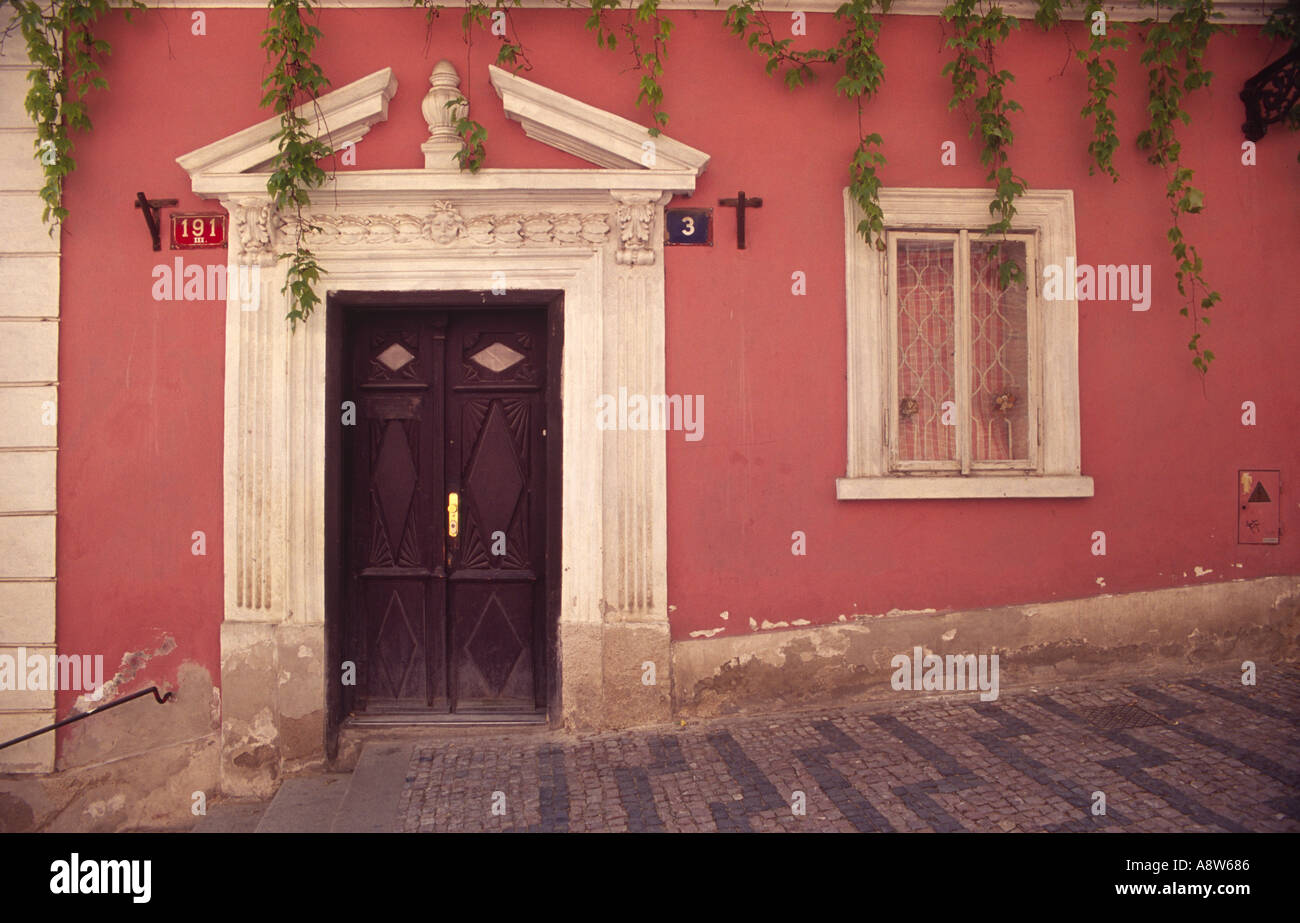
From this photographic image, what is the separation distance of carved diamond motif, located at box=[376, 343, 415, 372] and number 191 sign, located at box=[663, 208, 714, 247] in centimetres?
189

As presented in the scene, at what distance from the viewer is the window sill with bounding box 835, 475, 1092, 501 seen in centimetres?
485

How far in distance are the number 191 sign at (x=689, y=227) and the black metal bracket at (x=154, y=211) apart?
3100 millimetres

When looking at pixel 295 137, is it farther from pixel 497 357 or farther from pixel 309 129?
pixel 497 357

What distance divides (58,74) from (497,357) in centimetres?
316

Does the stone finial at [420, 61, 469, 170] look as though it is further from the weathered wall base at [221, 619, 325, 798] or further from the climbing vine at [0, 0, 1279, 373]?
the weathered wall base at [221, 619, 325, 798]

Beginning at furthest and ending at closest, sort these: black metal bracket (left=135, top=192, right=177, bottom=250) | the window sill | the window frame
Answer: the window frame
the window sill
black metal bracket (left=135, top=192, right=177, bottom=250)

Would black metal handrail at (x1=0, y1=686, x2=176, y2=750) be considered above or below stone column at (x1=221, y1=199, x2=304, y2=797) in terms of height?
below

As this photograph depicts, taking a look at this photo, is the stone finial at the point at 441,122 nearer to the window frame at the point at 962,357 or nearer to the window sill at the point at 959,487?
the window frame at the point at 962,357

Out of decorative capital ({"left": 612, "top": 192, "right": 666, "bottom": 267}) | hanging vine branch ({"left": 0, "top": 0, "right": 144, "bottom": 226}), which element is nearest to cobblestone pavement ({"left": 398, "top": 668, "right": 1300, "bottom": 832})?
decorative capital ({"left": 612, "top": 192, "right": 666, "bottom": 267})

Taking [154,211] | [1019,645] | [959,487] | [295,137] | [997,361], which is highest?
[295,137]

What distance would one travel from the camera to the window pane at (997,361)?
5.09 metres

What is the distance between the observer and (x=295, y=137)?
4445 millimetres

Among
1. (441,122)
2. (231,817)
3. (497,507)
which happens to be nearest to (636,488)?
(497,507)

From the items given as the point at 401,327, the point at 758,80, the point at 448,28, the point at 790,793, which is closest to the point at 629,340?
the point at 401,327
